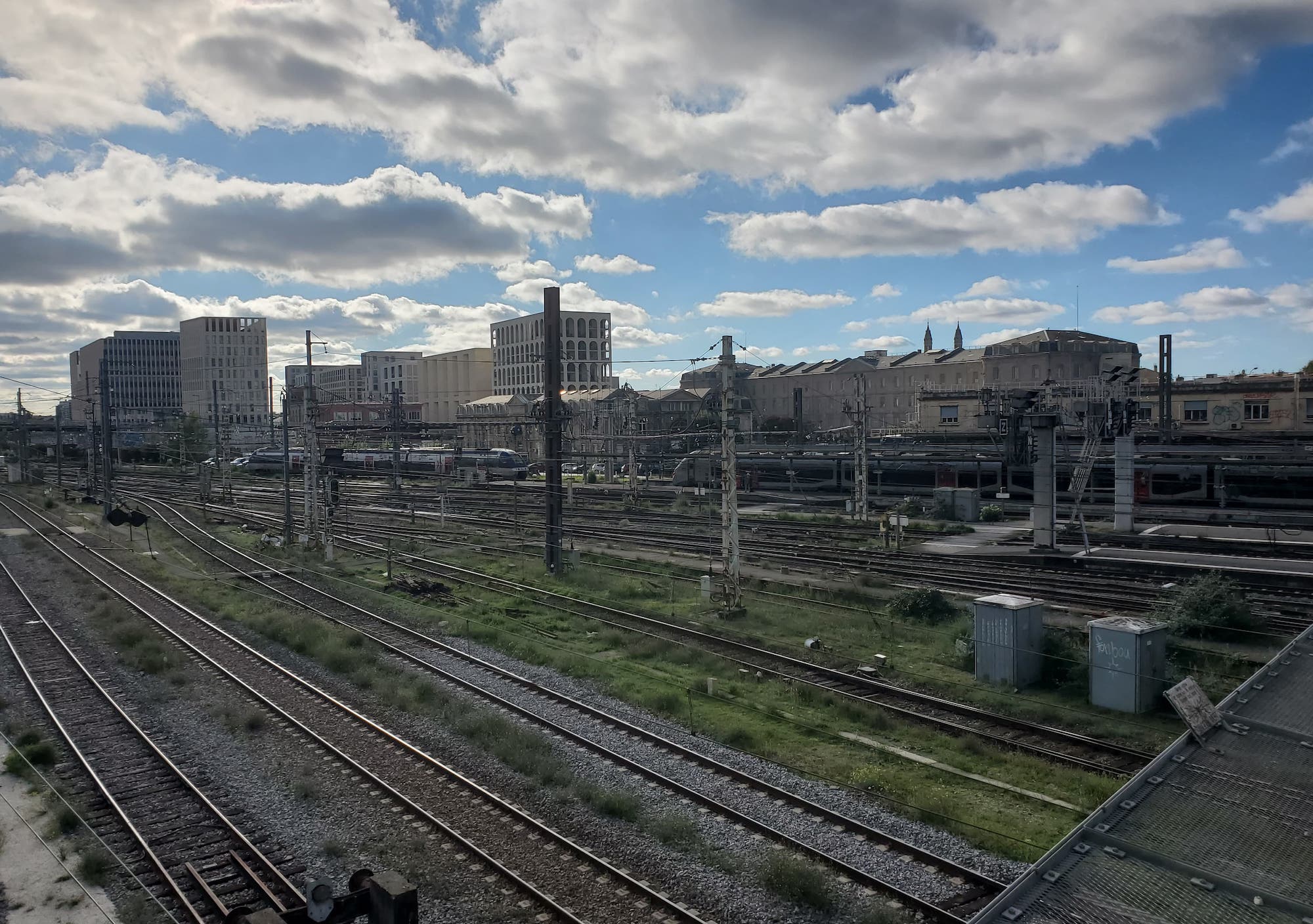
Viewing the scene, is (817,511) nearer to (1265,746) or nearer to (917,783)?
(917,783)

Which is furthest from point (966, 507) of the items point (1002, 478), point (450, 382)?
point (450, 382)

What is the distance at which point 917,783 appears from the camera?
1040 cm

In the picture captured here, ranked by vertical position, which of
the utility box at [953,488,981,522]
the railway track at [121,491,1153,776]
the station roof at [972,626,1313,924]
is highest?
the station roof at [972,626,1313,924]

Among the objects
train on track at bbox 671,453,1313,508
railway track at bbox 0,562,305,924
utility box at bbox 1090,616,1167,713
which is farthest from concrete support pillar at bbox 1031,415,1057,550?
railway track at bbox 0,562,305,924

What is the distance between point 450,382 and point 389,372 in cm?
1344

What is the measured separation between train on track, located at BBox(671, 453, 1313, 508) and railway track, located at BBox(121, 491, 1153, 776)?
331 inches

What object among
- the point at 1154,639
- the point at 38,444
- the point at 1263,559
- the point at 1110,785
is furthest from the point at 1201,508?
the point at 38,444

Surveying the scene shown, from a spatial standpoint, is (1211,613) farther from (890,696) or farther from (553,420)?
(553,420)

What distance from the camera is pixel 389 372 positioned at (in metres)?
90.2

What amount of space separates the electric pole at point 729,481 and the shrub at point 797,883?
11160 millimetres

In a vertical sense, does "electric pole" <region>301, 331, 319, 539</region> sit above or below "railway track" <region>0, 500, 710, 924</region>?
above

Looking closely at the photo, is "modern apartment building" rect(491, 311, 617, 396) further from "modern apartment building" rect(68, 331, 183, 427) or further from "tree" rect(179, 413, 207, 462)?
"modern apartment building" rect(68, 331, 183, 427)

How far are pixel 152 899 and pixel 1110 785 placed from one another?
31.9 ft

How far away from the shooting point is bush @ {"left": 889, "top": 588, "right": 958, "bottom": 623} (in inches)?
734
